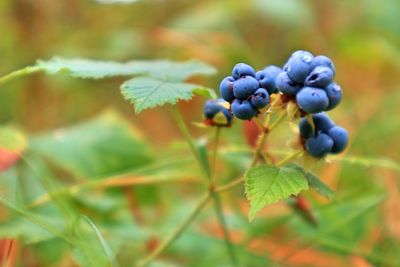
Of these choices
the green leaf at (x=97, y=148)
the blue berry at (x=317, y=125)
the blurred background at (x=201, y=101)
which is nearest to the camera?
the blue berry at (x=317, y=125)

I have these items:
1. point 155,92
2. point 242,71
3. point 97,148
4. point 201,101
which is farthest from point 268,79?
point 201,101

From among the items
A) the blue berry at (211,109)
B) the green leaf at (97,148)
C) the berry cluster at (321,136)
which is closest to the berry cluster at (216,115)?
the blue berry at (211,109)

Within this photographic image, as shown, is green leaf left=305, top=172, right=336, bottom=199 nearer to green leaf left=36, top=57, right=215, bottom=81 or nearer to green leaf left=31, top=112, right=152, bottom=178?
green leaf left=36, top=57, right=215, bottom=81

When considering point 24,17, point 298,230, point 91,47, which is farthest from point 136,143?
point 24,17

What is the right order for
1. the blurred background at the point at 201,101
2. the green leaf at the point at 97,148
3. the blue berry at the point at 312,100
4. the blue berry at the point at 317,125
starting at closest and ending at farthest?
the blue berry at the point at 312,100 → the blue berry at the point at 317,125 → the blurred background at the point at 201,101 → the green leaf at the point at 97,148

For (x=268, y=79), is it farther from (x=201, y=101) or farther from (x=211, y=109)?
(x=201, y=101)

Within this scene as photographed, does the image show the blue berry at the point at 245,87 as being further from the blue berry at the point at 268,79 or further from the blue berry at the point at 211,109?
the blue berry at the point at 211,109
